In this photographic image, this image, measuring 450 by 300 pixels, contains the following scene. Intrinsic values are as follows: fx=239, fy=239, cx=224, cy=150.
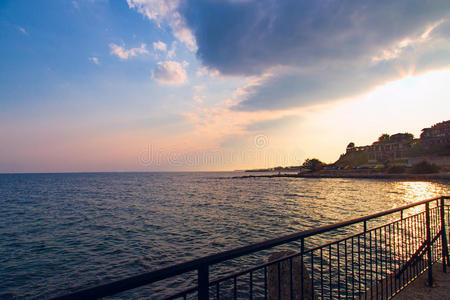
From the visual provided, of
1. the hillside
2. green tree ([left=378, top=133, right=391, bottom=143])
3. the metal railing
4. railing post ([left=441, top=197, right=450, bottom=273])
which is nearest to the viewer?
the metal railing

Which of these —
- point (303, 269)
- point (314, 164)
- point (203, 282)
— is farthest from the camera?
point (314, 164)

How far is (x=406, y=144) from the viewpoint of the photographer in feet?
377

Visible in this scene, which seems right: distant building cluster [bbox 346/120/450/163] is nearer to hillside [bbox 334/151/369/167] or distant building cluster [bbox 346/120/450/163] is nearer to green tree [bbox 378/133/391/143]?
green tree [bbox 378/133/391/143]

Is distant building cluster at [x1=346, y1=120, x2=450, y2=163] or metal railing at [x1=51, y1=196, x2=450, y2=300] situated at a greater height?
distant building cluster at [x1=346, y1=120, x2=450, y2=163]

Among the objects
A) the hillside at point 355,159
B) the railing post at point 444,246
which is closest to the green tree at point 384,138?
the hillside at point 355,159

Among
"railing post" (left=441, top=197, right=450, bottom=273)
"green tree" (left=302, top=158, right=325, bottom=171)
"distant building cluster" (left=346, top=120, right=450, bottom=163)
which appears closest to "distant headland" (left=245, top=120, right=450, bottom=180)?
"distant building cluster" (left=346, top=120, right=450, bottom=163)

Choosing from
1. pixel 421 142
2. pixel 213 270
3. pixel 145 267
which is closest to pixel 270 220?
pixel 213 270

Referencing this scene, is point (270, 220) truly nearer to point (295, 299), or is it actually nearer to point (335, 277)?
point (335, 277)

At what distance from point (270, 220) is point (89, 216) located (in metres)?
17.4

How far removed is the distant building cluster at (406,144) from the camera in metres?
94.8

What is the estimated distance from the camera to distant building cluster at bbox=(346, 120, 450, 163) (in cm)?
9481

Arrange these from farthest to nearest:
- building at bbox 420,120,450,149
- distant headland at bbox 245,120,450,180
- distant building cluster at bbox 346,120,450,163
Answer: distant building cluster at bbox 346,120,450,163
building at bbox 420,120,450,149
distant headland at bbox 245,120,450,180

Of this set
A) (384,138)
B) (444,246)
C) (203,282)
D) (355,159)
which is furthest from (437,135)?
(203,282)

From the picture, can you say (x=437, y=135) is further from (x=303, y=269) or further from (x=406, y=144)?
(x=303, y=269)
